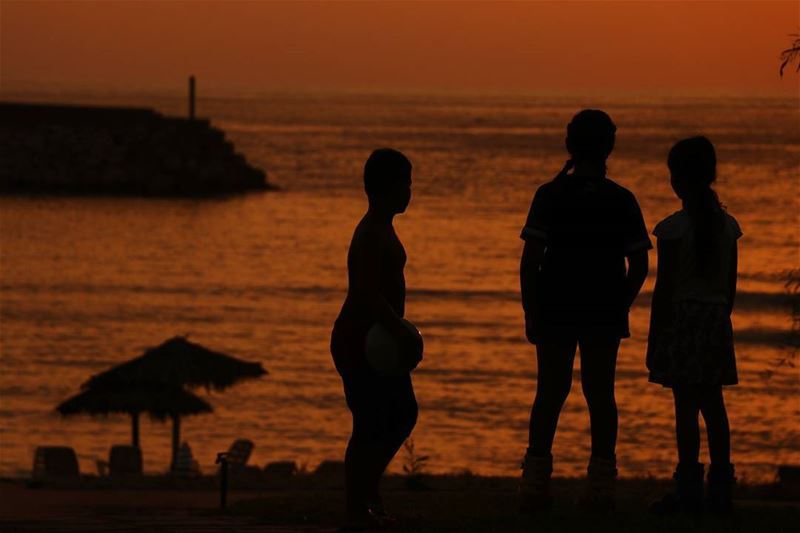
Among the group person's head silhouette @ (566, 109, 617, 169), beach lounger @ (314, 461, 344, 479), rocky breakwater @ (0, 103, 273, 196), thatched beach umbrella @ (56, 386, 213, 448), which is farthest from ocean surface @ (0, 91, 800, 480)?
person's head silhouette @ (566, 109, 617, 169)

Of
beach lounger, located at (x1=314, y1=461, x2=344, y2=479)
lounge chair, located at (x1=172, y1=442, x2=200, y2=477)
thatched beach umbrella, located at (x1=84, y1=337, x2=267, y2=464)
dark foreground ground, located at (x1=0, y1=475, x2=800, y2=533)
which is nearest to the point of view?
dark foreground ground, located at (x1=0, y1=475, x2=800, y2=533)

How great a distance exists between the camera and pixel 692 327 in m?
7.40

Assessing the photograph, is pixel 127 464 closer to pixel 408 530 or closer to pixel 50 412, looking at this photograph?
pixel 50 412

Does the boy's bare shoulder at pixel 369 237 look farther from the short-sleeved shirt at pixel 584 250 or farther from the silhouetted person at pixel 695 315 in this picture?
the silhouetted person at pixel 695 315

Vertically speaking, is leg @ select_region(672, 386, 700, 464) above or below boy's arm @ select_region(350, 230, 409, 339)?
below

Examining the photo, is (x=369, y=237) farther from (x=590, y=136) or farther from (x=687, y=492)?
(x=687, y=492)

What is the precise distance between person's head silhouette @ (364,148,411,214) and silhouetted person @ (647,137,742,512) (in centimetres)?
125

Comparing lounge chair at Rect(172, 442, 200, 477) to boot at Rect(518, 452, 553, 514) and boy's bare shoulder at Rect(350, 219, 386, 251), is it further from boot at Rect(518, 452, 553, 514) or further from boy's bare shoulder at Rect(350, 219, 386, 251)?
boy's bare shoulder at Rect(350, 219, 386, 251)

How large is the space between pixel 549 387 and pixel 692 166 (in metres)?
1.14

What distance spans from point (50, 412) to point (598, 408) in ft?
57.4

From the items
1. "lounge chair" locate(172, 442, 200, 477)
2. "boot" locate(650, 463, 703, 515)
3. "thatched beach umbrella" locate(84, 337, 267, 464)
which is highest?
"boot" locate(650, 463, 703, 515)

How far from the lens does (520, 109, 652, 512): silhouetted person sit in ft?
23.8

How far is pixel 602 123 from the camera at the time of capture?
23.9 ft

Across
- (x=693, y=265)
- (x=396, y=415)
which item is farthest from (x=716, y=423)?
(x=396, y=415)
